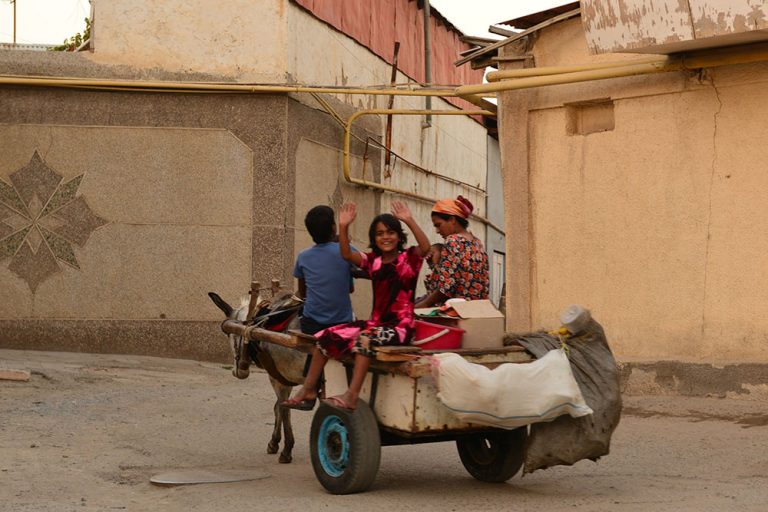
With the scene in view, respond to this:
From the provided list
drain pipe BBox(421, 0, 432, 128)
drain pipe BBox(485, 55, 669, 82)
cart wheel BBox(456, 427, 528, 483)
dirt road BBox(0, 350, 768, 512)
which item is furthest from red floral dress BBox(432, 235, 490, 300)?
drain pipe BBox(421, 0, 432, 128)

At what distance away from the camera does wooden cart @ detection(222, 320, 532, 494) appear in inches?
237

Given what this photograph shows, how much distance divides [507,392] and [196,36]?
31.1 ft

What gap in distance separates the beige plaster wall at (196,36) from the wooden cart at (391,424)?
789 cm

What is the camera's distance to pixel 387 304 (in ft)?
21.2

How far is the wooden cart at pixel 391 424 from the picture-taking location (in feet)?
19.7

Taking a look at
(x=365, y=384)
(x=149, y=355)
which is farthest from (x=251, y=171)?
(x=365, y=384)

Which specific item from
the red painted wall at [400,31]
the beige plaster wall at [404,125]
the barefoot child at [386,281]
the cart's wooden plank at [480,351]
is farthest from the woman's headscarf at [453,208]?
the red painted wall at [400,31]

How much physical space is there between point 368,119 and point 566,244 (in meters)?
7.03

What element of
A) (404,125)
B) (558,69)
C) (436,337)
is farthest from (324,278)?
(404,125)

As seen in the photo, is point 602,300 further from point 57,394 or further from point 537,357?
point 57,394

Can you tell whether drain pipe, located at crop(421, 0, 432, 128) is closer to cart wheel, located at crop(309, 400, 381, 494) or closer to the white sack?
cart wheel, located at crop(309, 400, 381, 494)

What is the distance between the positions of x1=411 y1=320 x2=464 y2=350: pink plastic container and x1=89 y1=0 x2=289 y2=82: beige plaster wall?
27.8 feet

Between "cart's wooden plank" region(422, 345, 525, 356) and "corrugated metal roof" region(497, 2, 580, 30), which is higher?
"corrugated metal roof" region(497, 2, 580, 30)

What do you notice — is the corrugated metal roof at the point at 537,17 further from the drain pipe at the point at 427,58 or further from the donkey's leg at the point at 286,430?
the drain pipe at the point at 427,58
